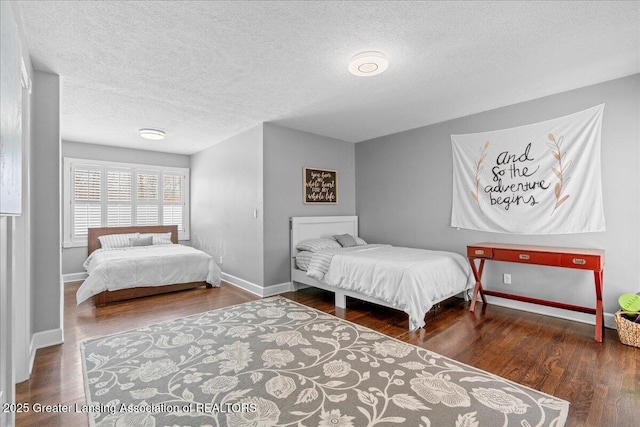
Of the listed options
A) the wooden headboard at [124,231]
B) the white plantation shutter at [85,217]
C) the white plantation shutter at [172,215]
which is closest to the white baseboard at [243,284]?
the wooden headboard at [124,231]

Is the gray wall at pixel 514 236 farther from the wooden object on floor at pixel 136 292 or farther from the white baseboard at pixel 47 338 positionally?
the white baseboard at pixel 47 338

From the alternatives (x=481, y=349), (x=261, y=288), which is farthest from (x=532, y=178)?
(x=261, y=288)

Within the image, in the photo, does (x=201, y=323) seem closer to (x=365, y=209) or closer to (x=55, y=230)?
(x=55, y=230)

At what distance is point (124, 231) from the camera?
585 cm

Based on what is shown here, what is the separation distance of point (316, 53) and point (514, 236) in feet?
10.3

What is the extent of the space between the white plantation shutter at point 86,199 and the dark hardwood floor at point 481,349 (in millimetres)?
Answer: 1921

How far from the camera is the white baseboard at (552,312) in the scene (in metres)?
3.02

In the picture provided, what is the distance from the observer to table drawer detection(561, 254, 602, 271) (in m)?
2.68

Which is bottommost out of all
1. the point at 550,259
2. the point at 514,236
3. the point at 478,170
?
the point at 550,259

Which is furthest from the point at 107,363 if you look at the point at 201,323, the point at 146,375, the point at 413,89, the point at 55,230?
the point at 413,89

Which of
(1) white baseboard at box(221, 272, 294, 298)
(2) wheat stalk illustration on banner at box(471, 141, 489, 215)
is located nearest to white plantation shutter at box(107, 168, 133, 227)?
(1) white baseboard at box(221, 272, 294, 298)

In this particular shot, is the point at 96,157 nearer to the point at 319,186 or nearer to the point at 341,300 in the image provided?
the point at 319,186

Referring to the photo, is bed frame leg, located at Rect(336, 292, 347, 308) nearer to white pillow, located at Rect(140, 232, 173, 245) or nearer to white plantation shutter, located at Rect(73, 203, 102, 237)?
white pillow, located at Rect(140, 232, 173, 245)

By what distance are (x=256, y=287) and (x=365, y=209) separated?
2.39 metres
